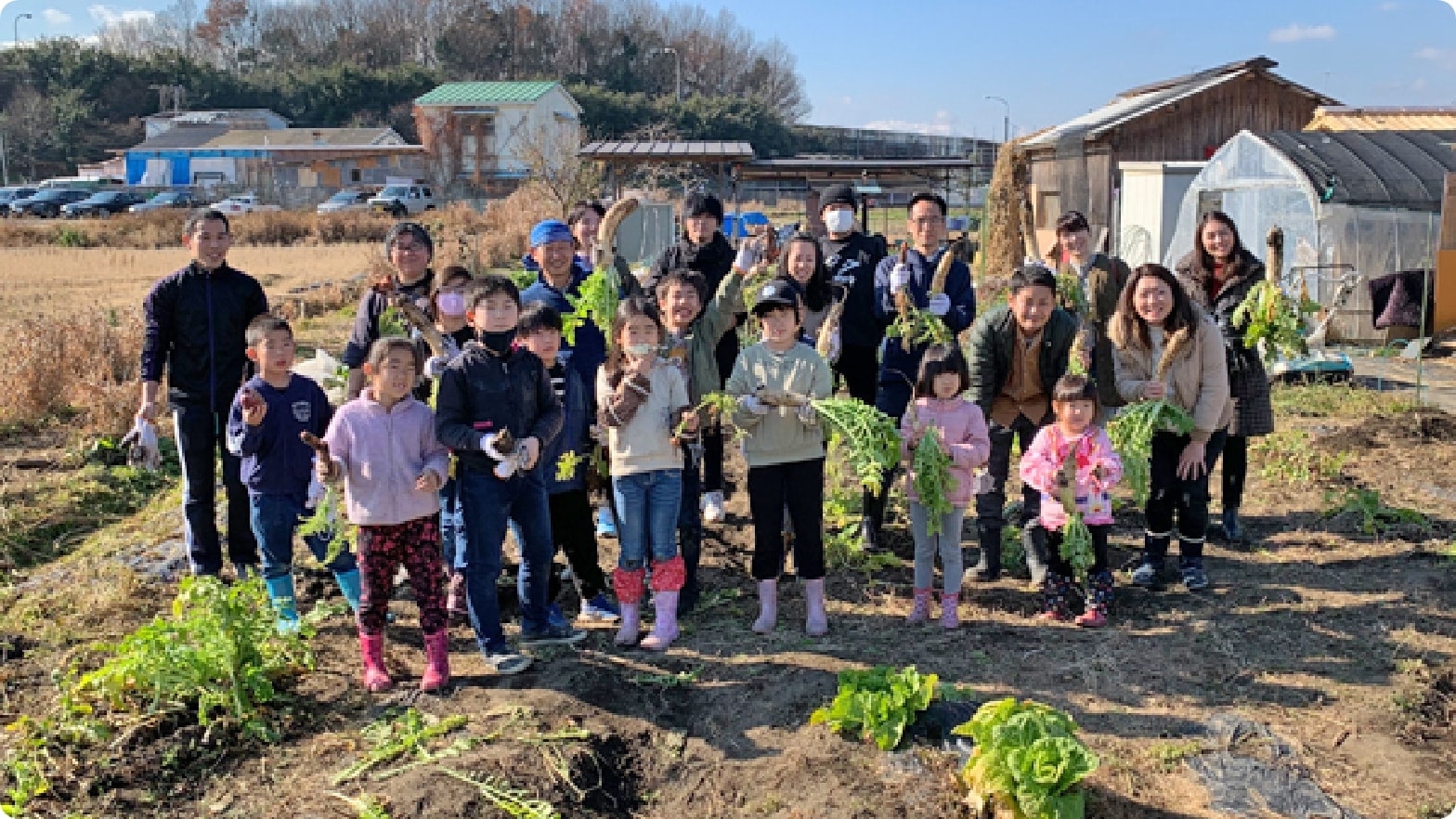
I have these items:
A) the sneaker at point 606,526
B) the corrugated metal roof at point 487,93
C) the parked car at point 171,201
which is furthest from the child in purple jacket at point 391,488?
the corrugated metal roof at point 487,93

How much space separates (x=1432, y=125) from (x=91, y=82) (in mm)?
72091

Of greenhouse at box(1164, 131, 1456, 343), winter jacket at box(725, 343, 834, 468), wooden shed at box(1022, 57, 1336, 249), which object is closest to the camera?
winter jacket at box(725, 343, 834, 468)

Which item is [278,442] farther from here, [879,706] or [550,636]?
[879,706]

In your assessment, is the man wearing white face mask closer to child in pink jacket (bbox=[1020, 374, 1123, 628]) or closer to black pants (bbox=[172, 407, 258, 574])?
child in pink jacket (bbox=[1020, 374, 1123, 628])

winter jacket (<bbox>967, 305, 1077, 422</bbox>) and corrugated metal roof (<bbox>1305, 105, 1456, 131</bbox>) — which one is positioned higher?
corrugated metal roof (<bbox>1305, 105, 1456, 131</bbox>)

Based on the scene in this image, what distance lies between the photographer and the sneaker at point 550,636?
4730mm

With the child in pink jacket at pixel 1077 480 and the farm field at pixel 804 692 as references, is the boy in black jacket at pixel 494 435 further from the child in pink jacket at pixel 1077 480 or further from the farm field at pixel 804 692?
the child in pink jacket at pixel 1077 480

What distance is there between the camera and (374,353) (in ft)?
13.6

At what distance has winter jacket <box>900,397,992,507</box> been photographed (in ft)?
15.6

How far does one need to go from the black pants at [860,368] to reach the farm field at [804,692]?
0.98 meters

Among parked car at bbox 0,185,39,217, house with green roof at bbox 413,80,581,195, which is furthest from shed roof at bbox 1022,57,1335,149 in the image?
parked car at bbox 0,185,39,217

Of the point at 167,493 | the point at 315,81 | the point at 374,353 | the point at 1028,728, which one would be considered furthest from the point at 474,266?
the point at 315,81

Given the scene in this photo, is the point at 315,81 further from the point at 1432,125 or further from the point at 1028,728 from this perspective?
the point at 1028,728

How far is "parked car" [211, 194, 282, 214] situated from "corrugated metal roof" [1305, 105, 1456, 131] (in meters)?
36.9
